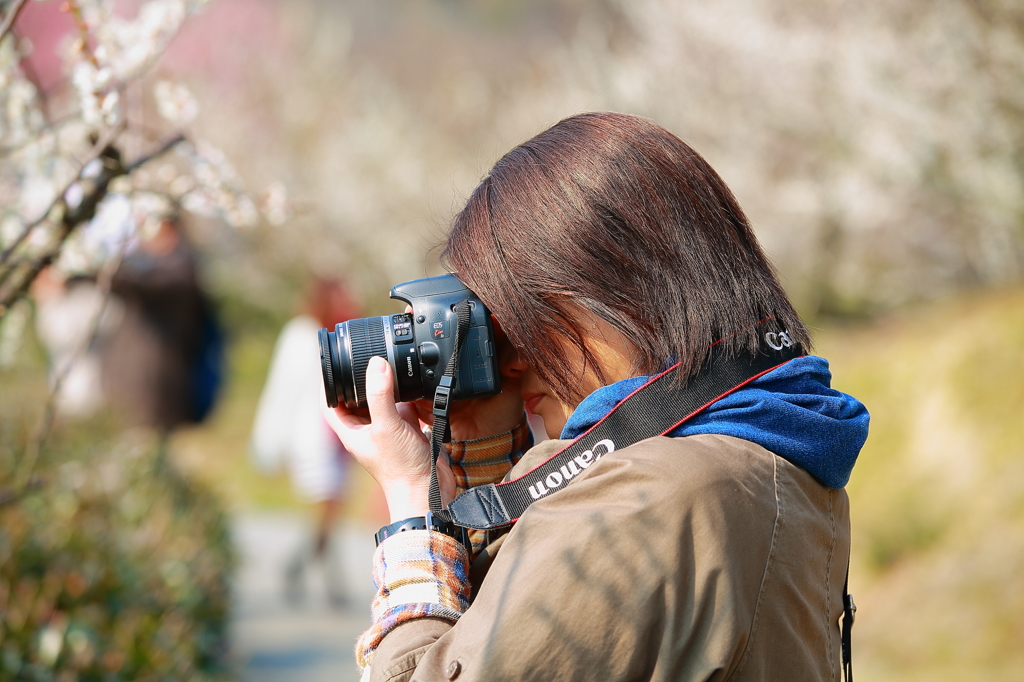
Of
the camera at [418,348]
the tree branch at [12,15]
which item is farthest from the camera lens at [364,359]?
the tree branch at [12,15]

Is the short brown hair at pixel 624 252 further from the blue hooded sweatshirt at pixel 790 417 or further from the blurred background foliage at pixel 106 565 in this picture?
the blurred background foliage at pixel 106 565

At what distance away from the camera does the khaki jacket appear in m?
1.13

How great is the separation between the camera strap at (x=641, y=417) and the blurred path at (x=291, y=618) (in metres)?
2.84

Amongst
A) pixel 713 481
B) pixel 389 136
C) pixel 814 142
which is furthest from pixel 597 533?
pixel 389 136

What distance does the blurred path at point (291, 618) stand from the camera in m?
4.37

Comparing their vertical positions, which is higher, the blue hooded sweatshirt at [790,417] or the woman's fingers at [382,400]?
the woman's fingers at [382,400]

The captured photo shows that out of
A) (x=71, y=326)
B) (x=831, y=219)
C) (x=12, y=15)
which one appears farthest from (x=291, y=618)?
(x=831, y=219)

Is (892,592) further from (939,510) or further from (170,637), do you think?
(170,637)

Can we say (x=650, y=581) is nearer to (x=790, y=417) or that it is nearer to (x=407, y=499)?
(x=790, y=417)

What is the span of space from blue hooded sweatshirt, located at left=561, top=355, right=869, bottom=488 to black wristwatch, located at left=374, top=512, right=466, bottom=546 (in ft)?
0.80

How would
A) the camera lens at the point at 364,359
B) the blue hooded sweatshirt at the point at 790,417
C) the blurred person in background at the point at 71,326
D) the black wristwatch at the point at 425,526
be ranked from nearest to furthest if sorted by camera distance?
1. the blue hooded sweatshirt at the point at 790,417
2. the black wristwatch at the point at 425,526
3. the camera lens at the point at 364,359
4. the blurred person in background at the point at 71,326

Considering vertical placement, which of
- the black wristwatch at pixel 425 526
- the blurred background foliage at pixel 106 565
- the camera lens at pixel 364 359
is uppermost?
the blurred background foliage at pixel 106 565

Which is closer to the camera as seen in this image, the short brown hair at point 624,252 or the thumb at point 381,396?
the short brown hair at point 624,252

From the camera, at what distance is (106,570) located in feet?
9.67
